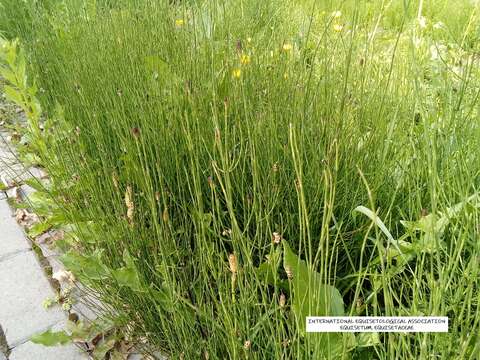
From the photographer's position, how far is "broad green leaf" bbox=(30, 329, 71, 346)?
1.24m

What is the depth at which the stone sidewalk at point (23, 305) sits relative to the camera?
128 centimetres

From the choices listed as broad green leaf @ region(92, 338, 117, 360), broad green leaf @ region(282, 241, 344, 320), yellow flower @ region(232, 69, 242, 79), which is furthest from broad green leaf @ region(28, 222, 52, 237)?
broad green leaf @ region(282, 241, 344, 320)

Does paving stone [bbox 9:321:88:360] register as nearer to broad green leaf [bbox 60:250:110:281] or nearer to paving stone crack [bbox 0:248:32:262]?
broad green leaf [bbox 60:250:110:281]

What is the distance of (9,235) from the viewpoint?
5.94 feet

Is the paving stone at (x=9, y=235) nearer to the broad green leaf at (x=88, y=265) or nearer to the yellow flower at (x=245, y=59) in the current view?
the broad green leaf at (x=88, y=265)

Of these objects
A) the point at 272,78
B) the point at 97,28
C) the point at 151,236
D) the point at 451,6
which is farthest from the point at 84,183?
the point at 451,6

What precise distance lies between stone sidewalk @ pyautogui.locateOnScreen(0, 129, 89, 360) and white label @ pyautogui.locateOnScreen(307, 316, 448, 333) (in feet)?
2.87

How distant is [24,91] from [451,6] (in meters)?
3.14

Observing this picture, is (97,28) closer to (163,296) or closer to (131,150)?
(131,150)

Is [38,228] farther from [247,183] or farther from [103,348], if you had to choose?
[247,183]

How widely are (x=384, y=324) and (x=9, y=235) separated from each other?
163 centimetres

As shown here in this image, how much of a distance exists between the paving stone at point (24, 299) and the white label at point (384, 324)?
1022 mm

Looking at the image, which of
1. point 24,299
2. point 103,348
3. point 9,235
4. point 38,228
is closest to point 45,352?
point 103,348

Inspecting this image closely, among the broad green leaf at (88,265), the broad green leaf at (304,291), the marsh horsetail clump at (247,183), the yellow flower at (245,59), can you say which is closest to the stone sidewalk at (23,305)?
the marsh horsetail clump at (247,183)
